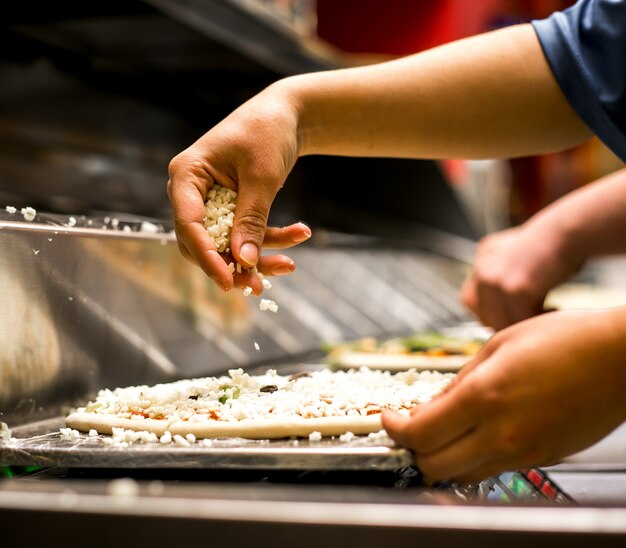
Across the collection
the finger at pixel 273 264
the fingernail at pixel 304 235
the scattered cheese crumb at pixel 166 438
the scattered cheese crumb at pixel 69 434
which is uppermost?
the fingernail at pixel 304 235

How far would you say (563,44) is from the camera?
146cm

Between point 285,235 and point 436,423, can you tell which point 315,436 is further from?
point 285,235

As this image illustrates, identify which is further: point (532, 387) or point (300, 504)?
point (532, 387)

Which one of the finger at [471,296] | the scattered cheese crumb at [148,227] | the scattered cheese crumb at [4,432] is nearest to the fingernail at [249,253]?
the scattered cheese crumb at [4,432]

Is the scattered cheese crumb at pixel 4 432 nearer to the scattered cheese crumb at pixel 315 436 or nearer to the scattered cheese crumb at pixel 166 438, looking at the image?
the scattered cheese crumb at pixel 166 438

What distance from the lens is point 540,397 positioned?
0.76 metres

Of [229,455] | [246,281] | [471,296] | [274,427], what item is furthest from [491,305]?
[229,455]

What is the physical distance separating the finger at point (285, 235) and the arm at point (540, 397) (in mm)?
445

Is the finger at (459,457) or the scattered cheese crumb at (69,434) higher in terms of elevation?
the scattered cheese crumb at (69,434)

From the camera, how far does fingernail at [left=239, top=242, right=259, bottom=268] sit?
43.8 inches

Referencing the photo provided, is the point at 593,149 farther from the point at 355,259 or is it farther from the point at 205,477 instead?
the point at 205,477

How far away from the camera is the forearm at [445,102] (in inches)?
54.9

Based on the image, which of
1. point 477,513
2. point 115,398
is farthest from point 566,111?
point 477,513

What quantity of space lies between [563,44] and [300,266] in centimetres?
150
